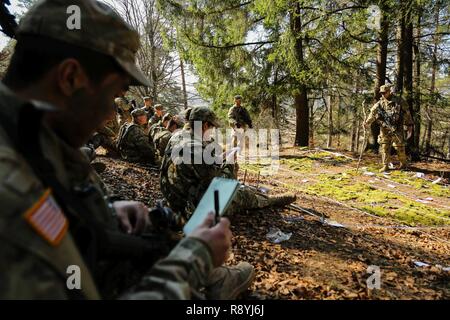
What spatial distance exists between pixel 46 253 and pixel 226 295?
5.53 feet

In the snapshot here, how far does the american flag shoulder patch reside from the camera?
906 mm

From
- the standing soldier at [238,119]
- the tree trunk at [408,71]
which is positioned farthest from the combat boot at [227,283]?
the tree trunk at [408,71]

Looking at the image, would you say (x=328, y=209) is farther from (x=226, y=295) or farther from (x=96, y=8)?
(x=96, y=8)

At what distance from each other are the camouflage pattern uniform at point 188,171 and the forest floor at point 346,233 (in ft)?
2.45

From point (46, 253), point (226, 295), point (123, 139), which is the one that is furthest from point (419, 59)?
point (46, 253)

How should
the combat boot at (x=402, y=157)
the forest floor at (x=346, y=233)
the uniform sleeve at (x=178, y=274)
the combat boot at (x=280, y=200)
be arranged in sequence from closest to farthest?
the uniform sleeve at (x=178, y=274), the forest floor at (x=346, y=233), the combat boot at (x=280, y=200), the combat boot at (x=402, y=157)

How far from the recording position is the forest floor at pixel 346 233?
10.1 feet

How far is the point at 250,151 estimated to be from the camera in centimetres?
1374

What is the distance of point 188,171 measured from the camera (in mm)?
4164

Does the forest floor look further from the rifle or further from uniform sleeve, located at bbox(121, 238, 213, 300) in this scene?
the rifle

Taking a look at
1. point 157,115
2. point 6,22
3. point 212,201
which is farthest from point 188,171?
point 157,115

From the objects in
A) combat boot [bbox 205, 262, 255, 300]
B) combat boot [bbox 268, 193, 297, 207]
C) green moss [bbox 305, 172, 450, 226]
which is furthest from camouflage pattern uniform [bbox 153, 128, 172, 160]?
combat boot [bbox 205, 262, 255, 300]

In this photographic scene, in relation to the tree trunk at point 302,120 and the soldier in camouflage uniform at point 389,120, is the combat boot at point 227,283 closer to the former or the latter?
the soldier in camouflage uniform at point 389,120

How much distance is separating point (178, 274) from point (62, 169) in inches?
23.1
